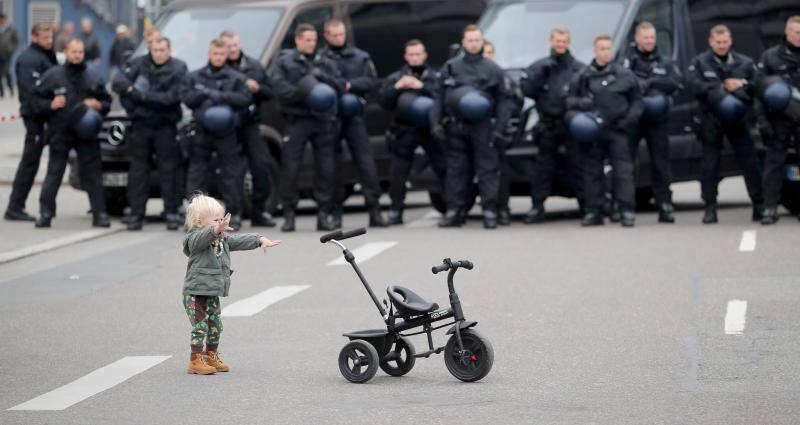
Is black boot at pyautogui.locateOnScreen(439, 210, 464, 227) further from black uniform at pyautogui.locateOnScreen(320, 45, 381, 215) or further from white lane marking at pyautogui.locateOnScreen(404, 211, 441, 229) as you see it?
black uniform at pyautogui.locateOnScreen(320, 45, 381, 215)

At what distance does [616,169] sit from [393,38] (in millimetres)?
3261

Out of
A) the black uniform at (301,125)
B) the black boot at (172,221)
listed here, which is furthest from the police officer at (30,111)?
the black uniform at (301,125)

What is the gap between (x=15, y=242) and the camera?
638 inches

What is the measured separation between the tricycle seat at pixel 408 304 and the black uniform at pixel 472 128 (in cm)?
849

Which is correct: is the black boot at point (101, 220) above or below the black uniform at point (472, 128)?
below

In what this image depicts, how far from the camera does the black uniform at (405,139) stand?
17.8m

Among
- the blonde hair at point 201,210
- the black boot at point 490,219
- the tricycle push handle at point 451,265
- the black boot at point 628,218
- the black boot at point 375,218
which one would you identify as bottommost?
the black boot at point 375,218

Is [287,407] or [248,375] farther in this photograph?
[248,375]

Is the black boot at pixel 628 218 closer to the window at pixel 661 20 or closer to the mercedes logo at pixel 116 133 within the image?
the window at pixel 661 20

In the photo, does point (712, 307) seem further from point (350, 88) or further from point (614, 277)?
point (350, 88)

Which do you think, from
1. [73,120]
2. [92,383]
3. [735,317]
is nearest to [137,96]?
[73,120]

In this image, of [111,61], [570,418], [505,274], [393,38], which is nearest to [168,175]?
[393,38]

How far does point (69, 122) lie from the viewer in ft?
57.3

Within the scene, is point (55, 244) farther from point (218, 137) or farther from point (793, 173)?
point (793, 173)
